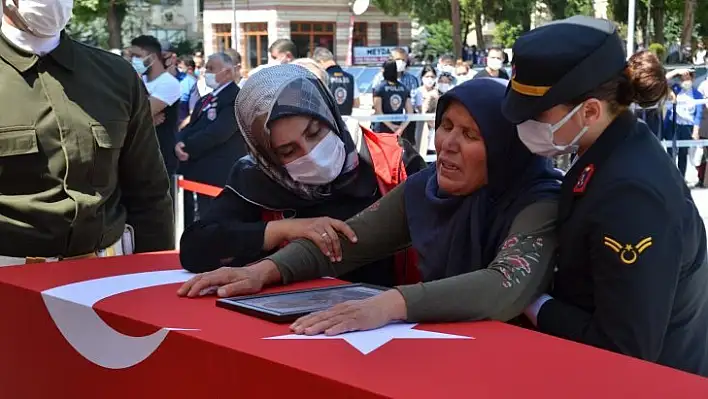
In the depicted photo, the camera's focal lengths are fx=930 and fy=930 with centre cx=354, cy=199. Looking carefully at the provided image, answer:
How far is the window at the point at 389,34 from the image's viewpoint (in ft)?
187

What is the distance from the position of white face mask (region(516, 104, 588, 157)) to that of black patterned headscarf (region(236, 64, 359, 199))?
78 cm

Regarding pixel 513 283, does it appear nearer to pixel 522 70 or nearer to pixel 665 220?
pixel 665 220

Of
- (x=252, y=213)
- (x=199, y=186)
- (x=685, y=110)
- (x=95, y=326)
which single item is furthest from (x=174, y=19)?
(x=95, y=326)

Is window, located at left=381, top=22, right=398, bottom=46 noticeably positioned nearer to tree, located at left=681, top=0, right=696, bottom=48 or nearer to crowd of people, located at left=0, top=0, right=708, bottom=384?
tree, located at left=681, top=0, right=696, bottom=48

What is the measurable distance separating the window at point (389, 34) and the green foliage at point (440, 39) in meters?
2.19

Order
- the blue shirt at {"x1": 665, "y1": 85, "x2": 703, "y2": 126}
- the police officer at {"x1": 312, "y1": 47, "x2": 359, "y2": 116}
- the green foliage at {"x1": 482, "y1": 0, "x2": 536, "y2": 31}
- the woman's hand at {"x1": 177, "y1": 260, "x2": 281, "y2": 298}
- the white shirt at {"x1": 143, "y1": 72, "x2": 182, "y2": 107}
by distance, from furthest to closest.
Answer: the green foliage at {"x1": 482, "y1": 0, "x2": 536, "y2": 31} < the blue shirt at {"x1": 665, "y1": 85, "x2": 703, "y2": 126} < the police officer at {"x1": 312, "y1": 47, "x2": 359, "y2": 116} < the white shirt at {"x1": 143, "y1": 72, "x2": 182, "y2": 107} < the woman's hand at {"x1": 177, "y1": 260, "x2": 281, "y2": 298}

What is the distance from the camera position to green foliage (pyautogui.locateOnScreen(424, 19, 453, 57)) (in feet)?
179

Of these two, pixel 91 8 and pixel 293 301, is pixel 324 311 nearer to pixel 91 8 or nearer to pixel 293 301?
pixel 293 301

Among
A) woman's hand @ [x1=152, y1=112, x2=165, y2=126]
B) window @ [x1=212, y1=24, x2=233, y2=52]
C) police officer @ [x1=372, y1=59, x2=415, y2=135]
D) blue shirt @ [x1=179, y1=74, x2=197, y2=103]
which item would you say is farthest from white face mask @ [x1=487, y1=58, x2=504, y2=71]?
window @ [x1=212, y1=24, x2=233, y2=52]

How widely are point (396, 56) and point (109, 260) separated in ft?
39.0

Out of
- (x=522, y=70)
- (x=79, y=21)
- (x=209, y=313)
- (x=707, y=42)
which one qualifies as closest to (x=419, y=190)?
(x=522, y=70)

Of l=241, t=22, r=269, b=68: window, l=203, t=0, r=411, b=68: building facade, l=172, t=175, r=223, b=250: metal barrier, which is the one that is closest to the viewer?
l=172, t=175, r=223, b=250: metal barrier

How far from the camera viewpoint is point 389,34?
188 ft

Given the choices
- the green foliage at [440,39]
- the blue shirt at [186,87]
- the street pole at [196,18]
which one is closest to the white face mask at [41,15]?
the blue shirt at [186,87]
